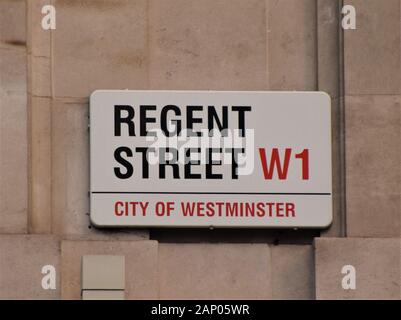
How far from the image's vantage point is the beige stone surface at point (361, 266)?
19.6m

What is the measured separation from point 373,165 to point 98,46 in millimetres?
3142

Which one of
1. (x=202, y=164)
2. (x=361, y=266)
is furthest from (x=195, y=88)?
(x=361, y=266)

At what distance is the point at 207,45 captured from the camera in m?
20.2

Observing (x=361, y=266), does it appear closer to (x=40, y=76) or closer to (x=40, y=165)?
(x=40, y=165)

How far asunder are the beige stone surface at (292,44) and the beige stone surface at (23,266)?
3093 millimetres

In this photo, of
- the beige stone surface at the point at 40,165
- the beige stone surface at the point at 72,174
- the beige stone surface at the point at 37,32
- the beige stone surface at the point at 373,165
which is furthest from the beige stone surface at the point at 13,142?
the beige stone surface at the point at 373,165

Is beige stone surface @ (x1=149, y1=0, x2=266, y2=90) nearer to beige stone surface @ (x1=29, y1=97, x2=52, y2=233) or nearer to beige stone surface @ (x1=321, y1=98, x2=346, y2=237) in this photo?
A: beige stone surface @ (x1=321, y1=98, x2=346, y2=237)

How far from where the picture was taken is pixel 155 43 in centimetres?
2023

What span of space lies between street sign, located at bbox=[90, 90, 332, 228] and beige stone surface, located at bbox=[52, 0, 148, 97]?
322 mm

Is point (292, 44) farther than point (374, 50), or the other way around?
point (292, 44)

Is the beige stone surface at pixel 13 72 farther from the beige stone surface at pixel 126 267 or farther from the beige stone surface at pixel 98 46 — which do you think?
the beige stone surface at pixel 126 267

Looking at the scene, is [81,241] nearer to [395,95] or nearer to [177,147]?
[177,147]


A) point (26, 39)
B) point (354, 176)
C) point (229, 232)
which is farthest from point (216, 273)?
point (26, 39)

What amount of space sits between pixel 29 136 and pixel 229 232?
2.30 metres
